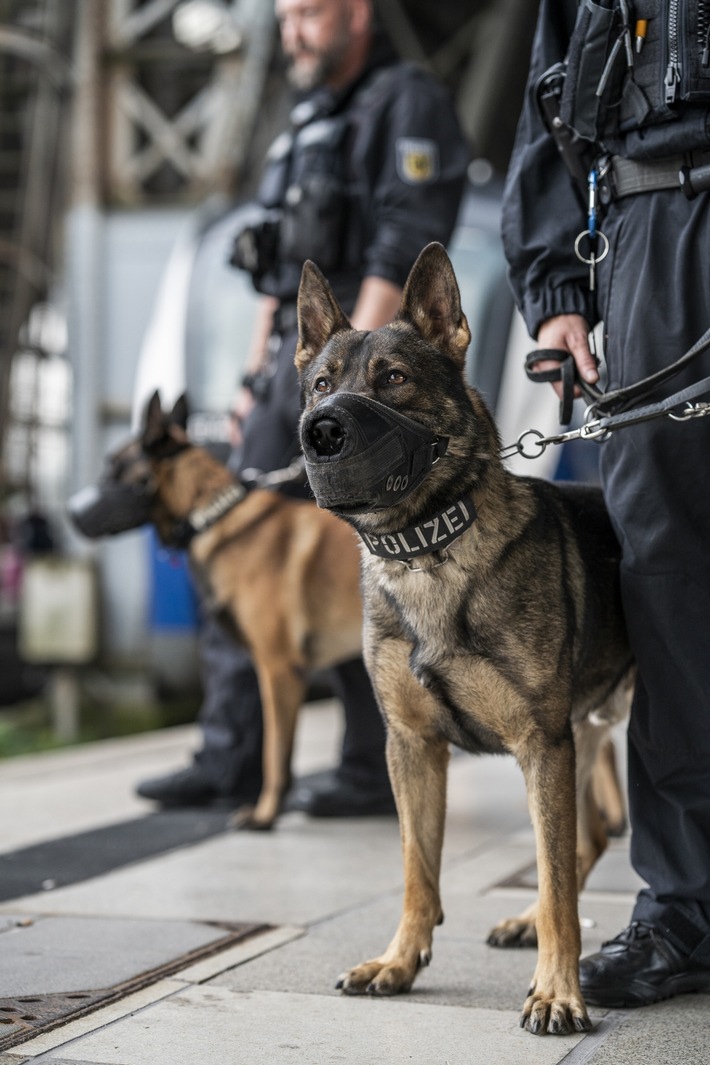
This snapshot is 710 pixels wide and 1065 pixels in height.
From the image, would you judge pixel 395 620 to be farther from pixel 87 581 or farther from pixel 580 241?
pixel 87 581

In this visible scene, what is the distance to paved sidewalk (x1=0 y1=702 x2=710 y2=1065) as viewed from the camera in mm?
2061

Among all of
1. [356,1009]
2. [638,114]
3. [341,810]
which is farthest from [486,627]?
[341,810]

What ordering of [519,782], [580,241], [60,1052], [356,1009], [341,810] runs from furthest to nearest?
[519,782]
[341,810]
[580,241]
[356,1009]
[60,1052]

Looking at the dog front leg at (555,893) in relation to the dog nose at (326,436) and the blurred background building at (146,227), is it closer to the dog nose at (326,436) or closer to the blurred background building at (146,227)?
the dog nose at (326,436)

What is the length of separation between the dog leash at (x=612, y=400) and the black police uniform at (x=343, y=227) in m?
1.59

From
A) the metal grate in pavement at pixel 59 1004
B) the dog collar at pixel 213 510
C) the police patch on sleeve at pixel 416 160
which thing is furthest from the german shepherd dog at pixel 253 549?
the metal grate in pavement at pixel 59 1004

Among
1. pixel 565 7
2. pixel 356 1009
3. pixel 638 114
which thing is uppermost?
pixel 565 7

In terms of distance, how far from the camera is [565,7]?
2.67 m

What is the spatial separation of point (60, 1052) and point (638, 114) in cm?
187

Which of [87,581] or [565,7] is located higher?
[565,7]

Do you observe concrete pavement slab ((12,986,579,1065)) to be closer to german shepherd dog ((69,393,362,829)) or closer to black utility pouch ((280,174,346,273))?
german shepherd dog ((69,393,362,829))

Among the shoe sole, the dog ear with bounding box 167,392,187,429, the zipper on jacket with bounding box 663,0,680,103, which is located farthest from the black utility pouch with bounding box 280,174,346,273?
the shoe sole

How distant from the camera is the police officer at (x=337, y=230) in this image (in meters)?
4.15

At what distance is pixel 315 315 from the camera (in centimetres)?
250
